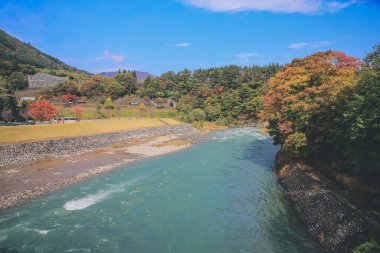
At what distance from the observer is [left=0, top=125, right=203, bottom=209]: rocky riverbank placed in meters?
23.3

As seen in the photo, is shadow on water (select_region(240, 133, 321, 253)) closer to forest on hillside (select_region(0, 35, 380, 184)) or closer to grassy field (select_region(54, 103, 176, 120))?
forest on hillside (select_region(0, 35, 380, 184))

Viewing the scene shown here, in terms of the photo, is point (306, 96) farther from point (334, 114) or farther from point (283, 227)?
point (283, 227)

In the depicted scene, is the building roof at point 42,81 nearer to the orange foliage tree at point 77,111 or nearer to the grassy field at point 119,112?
the grassy field at point 119,112

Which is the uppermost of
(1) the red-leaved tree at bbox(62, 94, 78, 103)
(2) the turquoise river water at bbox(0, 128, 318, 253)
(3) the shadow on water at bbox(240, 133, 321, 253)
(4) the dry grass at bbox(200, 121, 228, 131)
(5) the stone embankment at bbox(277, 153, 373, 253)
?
(1) the red-leaved tree at bbox(62, 94, 78, 103)

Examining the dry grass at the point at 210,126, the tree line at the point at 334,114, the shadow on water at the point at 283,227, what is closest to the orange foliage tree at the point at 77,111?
the dry grass at the point at 210,126

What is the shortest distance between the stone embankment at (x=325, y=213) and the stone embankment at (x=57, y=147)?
1205 inches

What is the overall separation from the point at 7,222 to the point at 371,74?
25.6m

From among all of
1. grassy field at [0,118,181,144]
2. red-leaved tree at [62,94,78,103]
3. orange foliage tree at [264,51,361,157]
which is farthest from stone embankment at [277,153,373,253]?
red-leaved tree at [62,94,78,103]

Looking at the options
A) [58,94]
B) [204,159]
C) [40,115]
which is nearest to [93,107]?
[58,94]

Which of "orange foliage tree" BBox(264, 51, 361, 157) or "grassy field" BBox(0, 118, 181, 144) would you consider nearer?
"orange foliage tree" BBox(264, 51, 361, 157)

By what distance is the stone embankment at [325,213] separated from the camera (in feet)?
41.2

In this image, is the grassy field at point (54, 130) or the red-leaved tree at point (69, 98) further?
the red-leaved tree at point (69, 98)

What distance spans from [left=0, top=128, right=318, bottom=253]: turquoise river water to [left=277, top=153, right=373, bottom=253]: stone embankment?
82 cm

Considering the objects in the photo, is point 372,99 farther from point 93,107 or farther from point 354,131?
point 93,107
